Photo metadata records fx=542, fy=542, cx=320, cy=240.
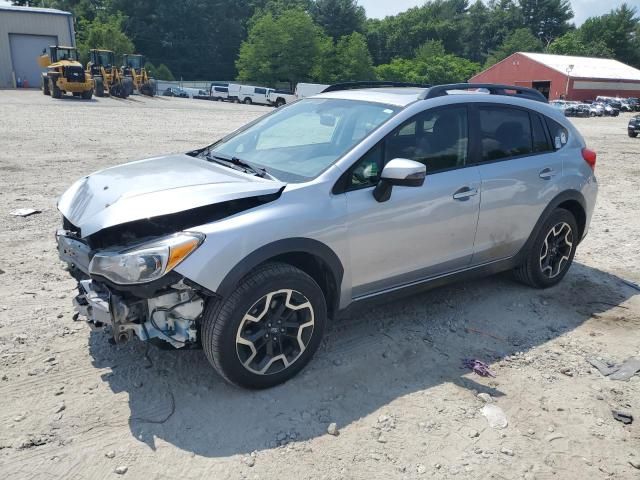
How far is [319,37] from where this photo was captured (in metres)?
75.4

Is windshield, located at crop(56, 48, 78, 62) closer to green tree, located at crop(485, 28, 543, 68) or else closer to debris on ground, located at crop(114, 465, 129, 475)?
debris on ground, located at crop(114, 465, 129, 475)

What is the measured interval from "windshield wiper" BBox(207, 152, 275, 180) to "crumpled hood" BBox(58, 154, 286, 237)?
8 centimetres

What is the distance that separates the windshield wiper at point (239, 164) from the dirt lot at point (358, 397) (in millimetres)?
1330

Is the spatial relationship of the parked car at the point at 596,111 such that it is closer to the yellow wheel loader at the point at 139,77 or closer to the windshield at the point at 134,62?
the yellow wheel loader at the point at 139,77

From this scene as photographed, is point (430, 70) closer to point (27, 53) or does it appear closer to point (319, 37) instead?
point (319, 37)

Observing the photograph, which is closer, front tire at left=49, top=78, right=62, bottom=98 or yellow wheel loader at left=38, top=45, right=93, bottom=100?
yellow wheel loader at left=38, top=45, right=93, bottom=100

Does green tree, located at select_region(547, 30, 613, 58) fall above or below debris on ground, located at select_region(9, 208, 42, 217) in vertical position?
above

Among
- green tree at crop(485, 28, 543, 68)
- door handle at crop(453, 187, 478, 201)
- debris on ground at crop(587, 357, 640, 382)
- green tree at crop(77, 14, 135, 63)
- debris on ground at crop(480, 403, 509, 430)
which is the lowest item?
debris on ground at crop(587, 357, 640, 382)

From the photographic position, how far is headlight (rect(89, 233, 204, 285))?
2.94 metres

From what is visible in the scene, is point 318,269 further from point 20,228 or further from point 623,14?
point 623,14

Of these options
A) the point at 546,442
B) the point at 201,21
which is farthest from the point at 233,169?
the point at 201,21

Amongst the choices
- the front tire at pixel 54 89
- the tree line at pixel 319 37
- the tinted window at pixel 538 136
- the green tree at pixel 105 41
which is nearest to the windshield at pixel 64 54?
the front tire at pixel 54 89

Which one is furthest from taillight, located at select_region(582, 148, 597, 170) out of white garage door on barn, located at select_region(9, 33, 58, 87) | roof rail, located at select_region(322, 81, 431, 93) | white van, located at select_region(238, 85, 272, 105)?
white garage door on barn, located at select_region(9, 33, 58, 87)

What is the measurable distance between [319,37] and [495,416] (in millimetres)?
77815
